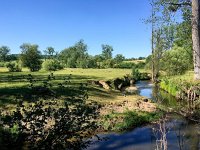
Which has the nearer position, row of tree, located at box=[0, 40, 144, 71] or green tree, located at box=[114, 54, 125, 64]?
row of tree, located at box=[0, 40, 144, 71]

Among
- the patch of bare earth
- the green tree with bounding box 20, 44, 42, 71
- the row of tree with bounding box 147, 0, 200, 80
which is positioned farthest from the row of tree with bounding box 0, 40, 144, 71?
the patch of bare earth

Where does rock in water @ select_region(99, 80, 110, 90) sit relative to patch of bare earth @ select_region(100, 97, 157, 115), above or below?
above

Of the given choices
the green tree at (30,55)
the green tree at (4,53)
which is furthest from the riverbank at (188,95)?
the green tree at (4,53)

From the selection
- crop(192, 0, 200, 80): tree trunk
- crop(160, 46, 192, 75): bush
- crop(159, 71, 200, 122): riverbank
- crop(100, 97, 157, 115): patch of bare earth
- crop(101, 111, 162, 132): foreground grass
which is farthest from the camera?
crop(160, 46, 192, 75): bush

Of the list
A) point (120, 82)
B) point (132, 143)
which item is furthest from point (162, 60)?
point (132, 143)

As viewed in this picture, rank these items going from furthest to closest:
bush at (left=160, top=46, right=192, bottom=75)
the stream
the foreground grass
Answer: bush at (left=160, top=46, right=192, bottom=75) < the foreground grass < the stream

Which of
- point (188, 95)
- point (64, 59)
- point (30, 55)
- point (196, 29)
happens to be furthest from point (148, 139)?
point (64, 59)

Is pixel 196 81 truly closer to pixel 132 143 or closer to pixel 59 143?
pixel 132 143

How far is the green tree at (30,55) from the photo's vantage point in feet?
238

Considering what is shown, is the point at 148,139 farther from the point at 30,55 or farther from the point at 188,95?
the point at 30,55

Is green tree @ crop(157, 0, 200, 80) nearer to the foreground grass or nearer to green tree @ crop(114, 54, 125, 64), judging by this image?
the foreground grass

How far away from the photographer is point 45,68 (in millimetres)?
83188

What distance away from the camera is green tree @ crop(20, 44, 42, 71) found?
72438 mm

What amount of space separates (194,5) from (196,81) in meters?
6.10
